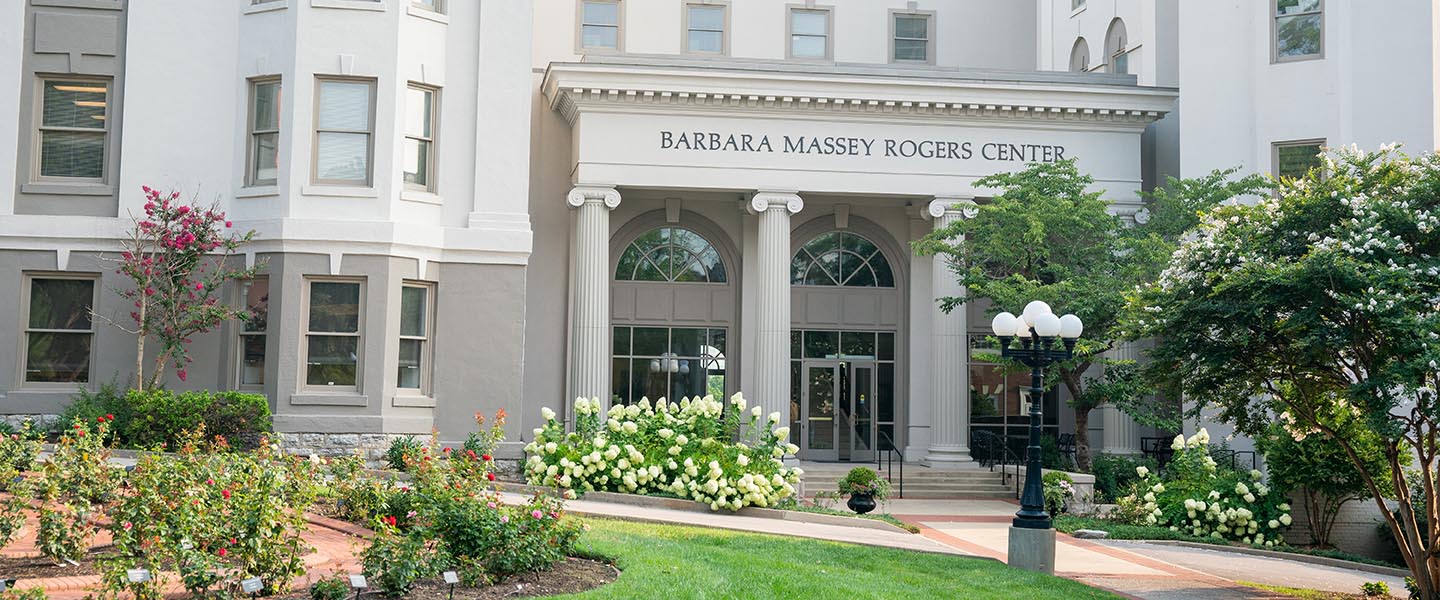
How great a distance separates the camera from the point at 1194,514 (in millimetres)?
22188

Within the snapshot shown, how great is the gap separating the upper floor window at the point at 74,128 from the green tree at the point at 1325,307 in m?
16.7

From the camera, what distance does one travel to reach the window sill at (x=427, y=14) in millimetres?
22719

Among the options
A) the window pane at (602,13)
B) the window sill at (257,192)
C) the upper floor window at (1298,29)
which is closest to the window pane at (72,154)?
the window sill at (257,192)

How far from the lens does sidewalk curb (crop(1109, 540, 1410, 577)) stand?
65.1 feet

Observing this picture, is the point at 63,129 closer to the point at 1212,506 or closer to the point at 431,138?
the point at 431,138

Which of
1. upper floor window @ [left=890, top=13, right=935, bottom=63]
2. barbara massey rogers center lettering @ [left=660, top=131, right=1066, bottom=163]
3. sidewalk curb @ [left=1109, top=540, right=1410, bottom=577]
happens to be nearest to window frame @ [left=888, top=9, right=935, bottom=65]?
upper floor window @ [left=890, top=13, right=935, bottom=63]

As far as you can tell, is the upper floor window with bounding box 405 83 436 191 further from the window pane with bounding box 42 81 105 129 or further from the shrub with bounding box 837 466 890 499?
the shrub with bounding box 837 466 890 499

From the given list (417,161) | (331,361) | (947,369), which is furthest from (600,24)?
(331,361)

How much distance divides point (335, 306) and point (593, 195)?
827 centimetres

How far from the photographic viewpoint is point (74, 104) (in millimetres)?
22297

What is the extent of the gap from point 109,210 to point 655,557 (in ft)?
45.8

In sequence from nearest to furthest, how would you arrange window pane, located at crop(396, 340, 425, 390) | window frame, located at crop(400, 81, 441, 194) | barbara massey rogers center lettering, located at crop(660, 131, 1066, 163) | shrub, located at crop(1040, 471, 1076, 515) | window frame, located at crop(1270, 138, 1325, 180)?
window pane, located at crop(396, 340, 425, 390) → window frame, located at crop(400, 81, 441, 194) → shrub, located at crop(1040, 471, 1076, 515) → window frame, located at crop(1270, 138, 1325, 180) → barbara massey rogers center lettering, located at crop(660, 131, 1066, 163)

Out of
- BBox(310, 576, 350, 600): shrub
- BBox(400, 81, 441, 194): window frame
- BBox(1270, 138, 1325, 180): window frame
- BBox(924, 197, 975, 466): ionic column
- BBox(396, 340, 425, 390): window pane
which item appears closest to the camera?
BBox(310, 576, 350, 600): shrub

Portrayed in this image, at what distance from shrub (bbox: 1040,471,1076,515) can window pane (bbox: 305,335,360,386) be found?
472 inches
